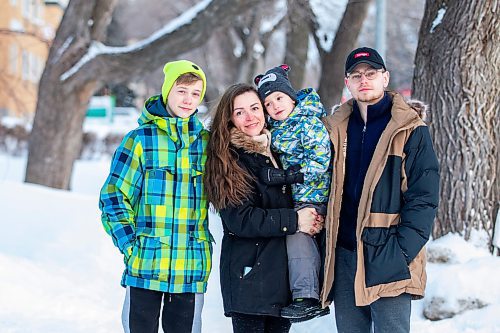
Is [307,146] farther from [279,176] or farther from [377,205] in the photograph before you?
[377,205]

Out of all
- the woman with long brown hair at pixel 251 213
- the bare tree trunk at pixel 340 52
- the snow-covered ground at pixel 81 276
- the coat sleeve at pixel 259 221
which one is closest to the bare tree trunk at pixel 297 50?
the bare tree trunk at pixel 340 52

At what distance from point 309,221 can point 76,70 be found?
784 cm

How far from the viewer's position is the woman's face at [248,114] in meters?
3.60

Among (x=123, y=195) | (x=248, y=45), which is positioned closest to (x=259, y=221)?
(x=123, y=195)

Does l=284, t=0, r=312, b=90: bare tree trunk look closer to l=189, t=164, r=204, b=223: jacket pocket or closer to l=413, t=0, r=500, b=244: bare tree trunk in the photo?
l=413, t=0, r=500, b=244: bare tree trunk

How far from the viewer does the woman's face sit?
3.60 m

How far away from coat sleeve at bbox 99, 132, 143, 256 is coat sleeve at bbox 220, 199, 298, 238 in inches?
20.9

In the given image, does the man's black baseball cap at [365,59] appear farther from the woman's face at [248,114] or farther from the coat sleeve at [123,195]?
the coat sleeve at [123,195]

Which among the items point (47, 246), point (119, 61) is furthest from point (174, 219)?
point (119, 61)

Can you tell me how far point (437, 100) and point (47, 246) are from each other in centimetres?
457

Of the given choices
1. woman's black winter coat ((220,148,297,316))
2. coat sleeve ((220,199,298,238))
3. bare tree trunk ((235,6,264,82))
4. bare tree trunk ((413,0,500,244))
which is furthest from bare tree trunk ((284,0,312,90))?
coat sleeve ((220,199,298,238))

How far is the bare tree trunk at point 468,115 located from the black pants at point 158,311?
2850mm

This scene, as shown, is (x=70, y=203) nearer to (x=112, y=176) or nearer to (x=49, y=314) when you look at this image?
(x=49, y=314)

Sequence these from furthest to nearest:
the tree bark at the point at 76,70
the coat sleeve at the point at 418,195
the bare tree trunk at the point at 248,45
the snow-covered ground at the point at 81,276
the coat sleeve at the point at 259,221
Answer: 1. the bare tree trunk at the point at 248,45
2. the tree bark at the point at 76,70
3. the snow-covered ground at the point at 81,276
4. the coat sleeve at the point at 259,221
5. the coat sleeve at the point at 418,195
